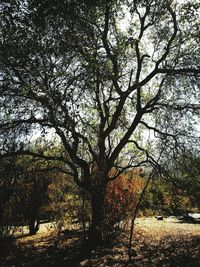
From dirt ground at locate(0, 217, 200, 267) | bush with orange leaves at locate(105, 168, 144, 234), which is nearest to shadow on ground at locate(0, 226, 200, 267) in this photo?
dirt ground at locate(0, 217, 200, 267)

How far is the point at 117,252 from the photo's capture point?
43.4ft

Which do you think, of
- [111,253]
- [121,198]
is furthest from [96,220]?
[121,198]

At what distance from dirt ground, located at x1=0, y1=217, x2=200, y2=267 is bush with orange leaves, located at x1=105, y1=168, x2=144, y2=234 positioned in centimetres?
110

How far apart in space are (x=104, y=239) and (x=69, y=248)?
5.43ft

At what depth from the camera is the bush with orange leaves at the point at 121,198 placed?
15.2 m

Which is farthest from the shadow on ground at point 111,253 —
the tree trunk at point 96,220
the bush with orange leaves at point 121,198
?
the bush with orange leaves at point 121,198

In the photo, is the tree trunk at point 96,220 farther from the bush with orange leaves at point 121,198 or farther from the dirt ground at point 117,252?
the bush with orange leaves at point 121,198

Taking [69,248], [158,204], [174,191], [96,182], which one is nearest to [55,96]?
[96,182]

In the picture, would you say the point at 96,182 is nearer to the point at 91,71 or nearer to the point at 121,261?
the point at 121,261

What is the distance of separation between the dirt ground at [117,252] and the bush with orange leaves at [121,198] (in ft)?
3.60

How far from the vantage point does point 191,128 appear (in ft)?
47.5

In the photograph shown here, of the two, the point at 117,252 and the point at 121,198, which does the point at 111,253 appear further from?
the point at 121,198

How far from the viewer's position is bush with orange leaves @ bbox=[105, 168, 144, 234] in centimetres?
1524

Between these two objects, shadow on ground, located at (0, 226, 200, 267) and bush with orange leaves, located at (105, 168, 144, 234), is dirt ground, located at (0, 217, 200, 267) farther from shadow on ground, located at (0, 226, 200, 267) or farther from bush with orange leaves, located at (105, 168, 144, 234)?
bush with orange leaves, located at (105, 168, 144, 234)
